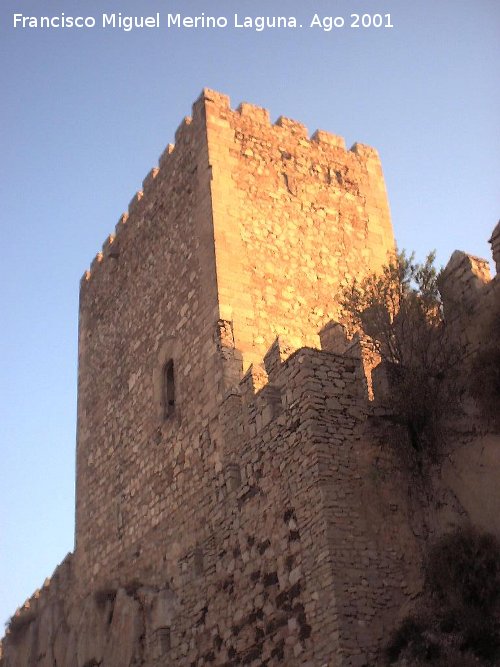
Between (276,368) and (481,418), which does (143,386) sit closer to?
(276,368)

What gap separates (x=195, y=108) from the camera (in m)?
15.1

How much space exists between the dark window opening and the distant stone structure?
45 mm

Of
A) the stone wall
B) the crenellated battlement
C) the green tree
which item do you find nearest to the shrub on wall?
the green tree

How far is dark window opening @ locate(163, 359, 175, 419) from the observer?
45.0 feet

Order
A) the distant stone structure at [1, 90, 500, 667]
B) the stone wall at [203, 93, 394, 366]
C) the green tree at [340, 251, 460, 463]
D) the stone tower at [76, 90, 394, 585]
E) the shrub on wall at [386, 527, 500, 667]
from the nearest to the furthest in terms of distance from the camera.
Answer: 1. the shrub on wall at [386, 527, 500, 667]
2. the distant stone structure at [1, 90, 500, 667]
3. the green tree at [340, 251, 460, 463]
4. the stone tower at [76, 90, 394, 585]
5. the stone wall at [203, 93, 394, 366]

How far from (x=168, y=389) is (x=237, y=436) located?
2.58m

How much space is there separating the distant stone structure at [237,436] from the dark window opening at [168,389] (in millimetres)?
45

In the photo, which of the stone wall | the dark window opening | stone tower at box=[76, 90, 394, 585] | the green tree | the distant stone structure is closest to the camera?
the distant stone structure

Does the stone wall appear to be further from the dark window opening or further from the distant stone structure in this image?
the dark window opening

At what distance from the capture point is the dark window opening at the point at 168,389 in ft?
45.0

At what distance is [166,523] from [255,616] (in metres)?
2.90

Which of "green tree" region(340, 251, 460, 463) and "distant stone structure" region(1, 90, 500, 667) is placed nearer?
"distant stone structure" region(1, 90, 500, 667)

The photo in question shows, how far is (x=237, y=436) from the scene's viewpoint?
1158 centimetres

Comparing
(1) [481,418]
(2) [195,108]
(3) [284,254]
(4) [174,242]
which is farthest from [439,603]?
(2) [195,108]
